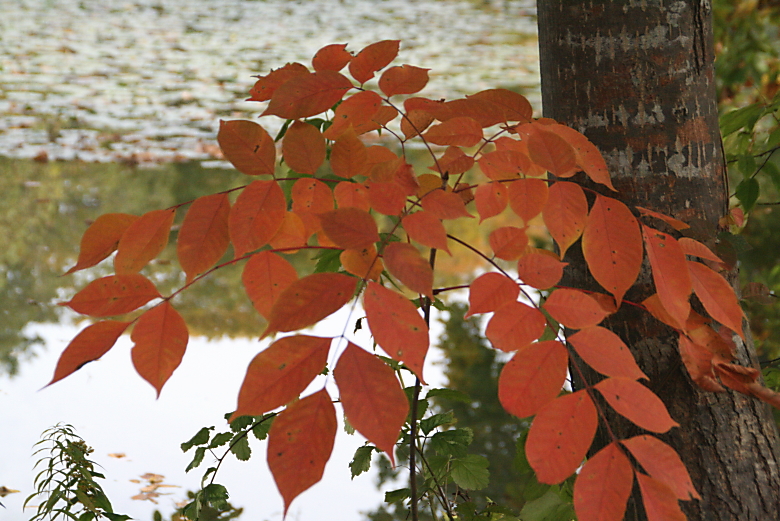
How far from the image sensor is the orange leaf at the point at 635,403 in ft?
Result: 1.70

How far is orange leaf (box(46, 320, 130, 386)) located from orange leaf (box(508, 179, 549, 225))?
427 mm

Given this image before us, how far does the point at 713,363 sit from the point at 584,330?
25cm

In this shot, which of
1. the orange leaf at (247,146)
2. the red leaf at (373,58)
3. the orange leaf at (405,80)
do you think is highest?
the red leaf at (373,58)

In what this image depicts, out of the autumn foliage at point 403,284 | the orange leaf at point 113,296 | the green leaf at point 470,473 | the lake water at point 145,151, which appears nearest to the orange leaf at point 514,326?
the autumn foliage at point 403,284

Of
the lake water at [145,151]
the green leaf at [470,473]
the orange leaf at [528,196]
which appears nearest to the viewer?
the orange leaf at [528,196]

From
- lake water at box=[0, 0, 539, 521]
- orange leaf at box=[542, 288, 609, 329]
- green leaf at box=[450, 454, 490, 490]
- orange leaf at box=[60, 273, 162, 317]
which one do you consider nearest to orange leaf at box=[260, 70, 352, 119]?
orange leaf at box=[60, 273, 162, 317]

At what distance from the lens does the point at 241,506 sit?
6.47ft

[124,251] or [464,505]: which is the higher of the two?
[124,251]

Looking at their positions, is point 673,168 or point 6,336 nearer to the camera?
point 673,168

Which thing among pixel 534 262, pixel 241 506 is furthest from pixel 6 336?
pixel 534 262

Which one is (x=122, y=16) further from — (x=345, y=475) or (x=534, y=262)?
(x=534, y=262)

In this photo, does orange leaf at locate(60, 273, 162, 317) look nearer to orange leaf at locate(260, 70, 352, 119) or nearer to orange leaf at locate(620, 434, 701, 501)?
orange leaf at locate(260, 70, 352, 119)

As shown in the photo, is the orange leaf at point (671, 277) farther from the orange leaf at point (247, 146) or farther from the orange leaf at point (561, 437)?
the orange leaf at point (247, 146)

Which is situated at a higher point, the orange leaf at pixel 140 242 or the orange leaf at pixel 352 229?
the orange leaf at pixel 352 229
